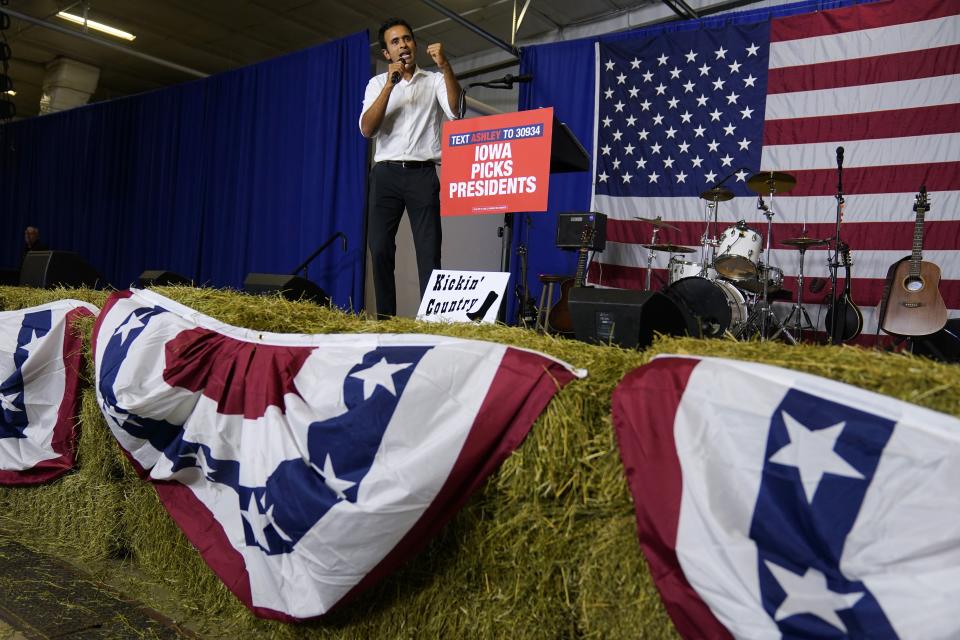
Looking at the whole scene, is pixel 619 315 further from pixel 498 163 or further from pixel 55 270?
pixel 55 270

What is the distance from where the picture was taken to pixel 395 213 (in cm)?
297

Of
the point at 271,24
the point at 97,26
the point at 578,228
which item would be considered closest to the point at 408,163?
the point at 578,228

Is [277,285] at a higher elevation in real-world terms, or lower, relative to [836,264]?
lower

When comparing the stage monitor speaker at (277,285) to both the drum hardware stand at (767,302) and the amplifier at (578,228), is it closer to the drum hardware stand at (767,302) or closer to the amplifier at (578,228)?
the amplifier at (578,228)

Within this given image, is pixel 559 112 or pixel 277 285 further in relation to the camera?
pixel 559 112

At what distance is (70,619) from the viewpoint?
1532mm

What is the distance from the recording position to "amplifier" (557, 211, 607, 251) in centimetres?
494

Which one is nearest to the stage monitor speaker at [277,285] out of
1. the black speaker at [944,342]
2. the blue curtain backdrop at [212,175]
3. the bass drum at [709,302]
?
the blue curtain backdrop at [212,175]

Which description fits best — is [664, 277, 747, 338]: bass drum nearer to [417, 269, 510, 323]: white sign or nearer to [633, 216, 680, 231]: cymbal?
[633, 216, 680, 231]: cymbal

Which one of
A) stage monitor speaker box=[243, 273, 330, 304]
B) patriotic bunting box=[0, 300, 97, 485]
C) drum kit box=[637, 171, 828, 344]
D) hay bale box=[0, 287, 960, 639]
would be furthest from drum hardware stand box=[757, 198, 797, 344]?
patriotic bunting box=[0, 300, 97, 485]

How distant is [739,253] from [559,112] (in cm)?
235

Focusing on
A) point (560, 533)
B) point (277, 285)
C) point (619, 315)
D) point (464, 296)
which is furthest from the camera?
point (277, 285)

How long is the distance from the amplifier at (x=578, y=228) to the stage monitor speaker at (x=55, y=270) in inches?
127

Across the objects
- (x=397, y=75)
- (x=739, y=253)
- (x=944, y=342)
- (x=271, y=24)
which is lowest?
(x=944, y=342)
